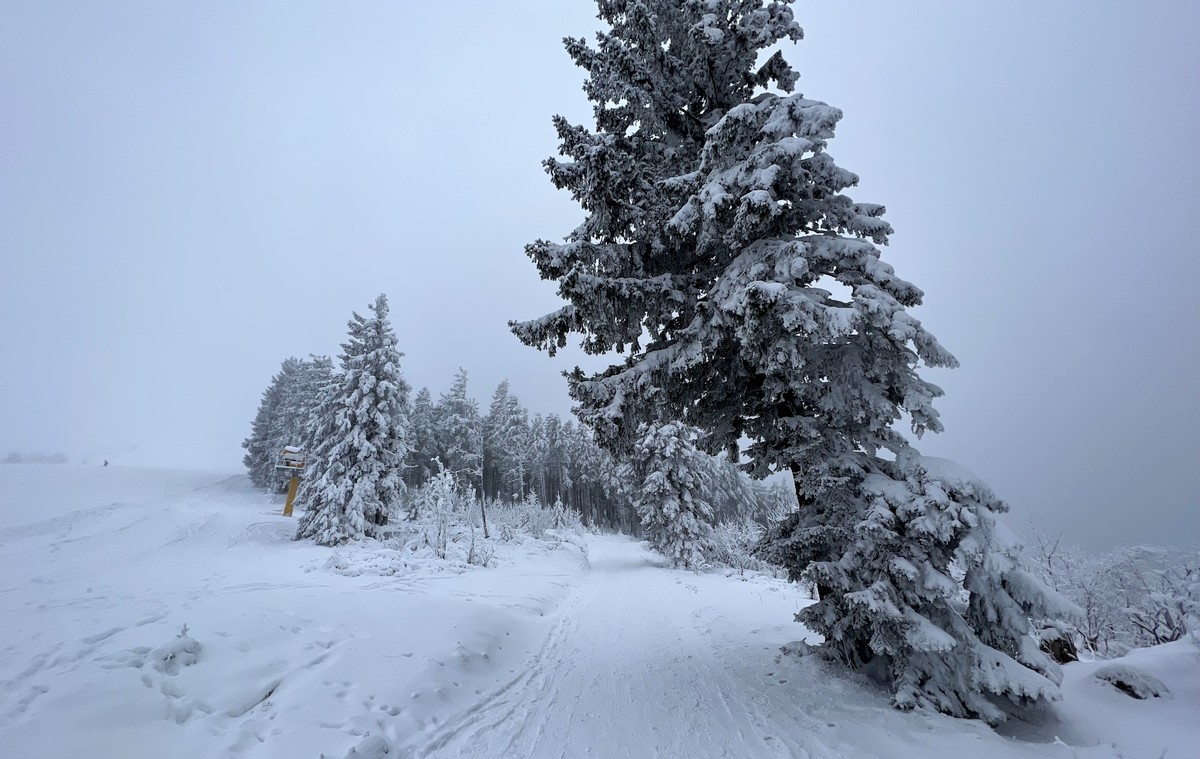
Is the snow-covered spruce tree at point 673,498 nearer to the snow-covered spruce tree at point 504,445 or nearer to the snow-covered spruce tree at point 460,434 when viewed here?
the snow-covered spruce tree at point 460,434

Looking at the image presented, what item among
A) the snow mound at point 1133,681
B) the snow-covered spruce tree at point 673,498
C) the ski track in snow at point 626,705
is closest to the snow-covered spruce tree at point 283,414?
the snow-covered spruce tree at point 673,498

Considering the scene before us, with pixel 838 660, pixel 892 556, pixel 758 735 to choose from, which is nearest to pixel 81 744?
pixel 758 735

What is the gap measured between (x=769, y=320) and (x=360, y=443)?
20205 millimetres

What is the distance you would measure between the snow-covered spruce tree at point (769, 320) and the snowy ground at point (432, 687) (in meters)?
0.81

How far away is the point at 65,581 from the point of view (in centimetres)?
841

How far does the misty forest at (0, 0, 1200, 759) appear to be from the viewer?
4117 millimetres

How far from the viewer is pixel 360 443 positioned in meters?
A: 19.9

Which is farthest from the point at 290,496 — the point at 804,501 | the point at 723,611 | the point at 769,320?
the point at 769,320

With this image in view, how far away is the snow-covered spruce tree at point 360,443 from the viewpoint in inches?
742

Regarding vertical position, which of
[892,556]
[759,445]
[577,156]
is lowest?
[892,556]

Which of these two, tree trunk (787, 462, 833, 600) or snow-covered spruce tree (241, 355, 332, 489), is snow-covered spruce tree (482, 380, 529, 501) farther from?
tree trunk (787, 462, 833, 600)

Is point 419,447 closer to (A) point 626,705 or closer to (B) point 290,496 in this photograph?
(B) point 290,496

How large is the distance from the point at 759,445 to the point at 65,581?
13.7 meters

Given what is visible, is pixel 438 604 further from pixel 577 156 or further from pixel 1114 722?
pixel 1114 722
